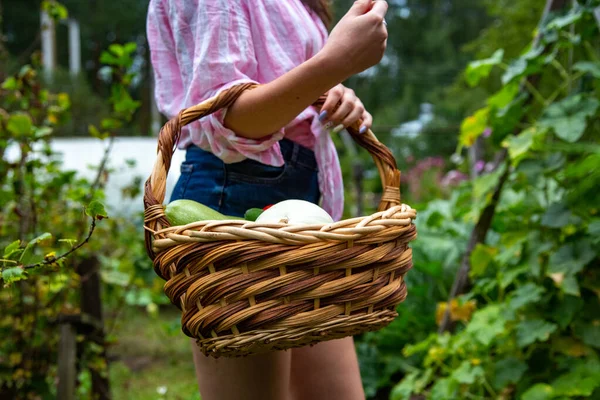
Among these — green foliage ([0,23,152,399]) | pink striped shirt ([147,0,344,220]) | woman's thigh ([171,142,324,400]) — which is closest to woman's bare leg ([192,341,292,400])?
woman's thigh ([171,142,324,400])

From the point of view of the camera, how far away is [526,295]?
2.11 meters

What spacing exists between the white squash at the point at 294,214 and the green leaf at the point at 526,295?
1.23 m

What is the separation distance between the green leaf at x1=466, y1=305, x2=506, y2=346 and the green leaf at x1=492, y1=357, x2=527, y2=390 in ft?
0.29

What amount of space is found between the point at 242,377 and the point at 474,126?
5.13ft

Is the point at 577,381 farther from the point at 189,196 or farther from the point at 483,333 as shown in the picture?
the point at 189,196

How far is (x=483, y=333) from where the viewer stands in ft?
7.36

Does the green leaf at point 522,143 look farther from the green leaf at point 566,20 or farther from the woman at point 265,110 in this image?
the woman at point 265,110

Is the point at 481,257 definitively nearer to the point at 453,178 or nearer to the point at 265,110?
the point at 265,110

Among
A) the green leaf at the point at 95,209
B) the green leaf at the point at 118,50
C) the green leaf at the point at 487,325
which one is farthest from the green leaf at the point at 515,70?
the green leaf at the point at 95,209

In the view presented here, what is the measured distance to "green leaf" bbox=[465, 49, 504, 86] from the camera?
2.32 meters

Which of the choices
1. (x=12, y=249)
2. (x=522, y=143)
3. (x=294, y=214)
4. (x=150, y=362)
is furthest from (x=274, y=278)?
(x=150, y=362)

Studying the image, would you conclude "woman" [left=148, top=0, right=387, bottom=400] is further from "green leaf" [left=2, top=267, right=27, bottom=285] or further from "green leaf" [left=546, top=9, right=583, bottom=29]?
"green leaf" [left=546, top=9, right=583, bottom=29]

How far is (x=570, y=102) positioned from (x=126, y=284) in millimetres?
1764

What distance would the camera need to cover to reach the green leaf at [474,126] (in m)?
2.39
